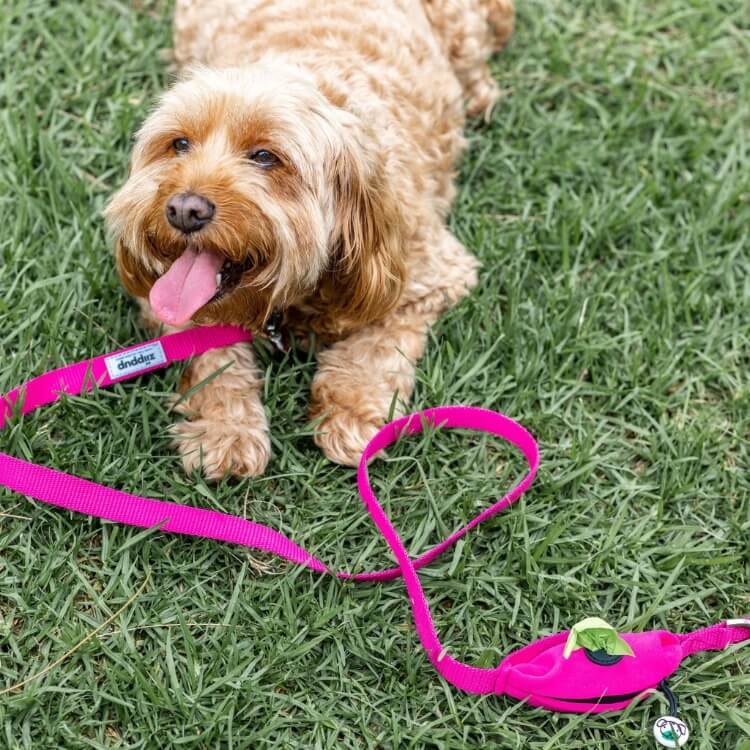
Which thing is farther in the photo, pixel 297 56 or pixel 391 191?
pixel 297 56

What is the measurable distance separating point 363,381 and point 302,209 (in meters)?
0.84

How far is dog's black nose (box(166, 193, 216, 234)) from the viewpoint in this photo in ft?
10.7

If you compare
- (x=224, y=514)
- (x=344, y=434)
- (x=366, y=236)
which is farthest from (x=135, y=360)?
(x=366, y=236)

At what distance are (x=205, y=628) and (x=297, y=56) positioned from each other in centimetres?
233

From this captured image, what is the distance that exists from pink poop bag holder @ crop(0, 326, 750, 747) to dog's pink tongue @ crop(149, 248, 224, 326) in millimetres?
465

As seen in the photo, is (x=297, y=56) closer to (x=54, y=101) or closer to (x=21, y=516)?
(x=54, y=101)

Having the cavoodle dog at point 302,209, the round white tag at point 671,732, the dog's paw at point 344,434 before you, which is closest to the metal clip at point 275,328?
the cavoodle dog at point 302,209

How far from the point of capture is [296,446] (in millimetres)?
3924

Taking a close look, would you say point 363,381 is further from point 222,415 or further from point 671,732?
point 671,732

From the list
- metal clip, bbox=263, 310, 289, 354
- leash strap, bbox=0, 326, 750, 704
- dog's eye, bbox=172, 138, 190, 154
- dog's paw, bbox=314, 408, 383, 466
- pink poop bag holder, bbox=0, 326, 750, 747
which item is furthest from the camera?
metal clip, bbox=263, 310, 289, 354

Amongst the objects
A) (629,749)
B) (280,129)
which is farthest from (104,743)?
(280,129)

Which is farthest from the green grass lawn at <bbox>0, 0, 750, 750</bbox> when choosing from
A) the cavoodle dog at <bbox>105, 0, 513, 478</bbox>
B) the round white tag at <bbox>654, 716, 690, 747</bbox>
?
the cavoodle dog at <bbox>105, 0, 513, 478</bbox>

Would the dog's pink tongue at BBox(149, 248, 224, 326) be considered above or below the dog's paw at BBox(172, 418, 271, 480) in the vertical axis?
above

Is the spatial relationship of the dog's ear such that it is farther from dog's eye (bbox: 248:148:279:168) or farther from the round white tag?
the round white tag
